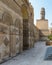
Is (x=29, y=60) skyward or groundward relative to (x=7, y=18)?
groundward

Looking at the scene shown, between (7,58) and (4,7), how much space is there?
4.41ft

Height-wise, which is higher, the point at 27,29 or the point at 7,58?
the point at 27,29

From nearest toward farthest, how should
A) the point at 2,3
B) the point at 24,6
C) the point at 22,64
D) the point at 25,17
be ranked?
the point at 22,64 < the point at 2,3 < the point at 24,6 < the point at 25,17

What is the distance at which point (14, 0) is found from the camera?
527 cm

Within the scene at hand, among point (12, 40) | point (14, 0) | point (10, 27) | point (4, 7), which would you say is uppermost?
point (14, 0)

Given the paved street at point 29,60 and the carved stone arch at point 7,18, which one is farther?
the carved stone arch at point 7,18

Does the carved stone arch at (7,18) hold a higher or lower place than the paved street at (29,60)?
higher

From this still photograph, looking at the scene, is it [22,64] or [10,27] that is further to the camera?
[10,27]

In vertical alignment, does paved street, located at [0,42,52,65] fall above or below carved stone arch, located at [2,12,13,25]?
below

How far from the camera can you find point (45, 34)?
61.4 feet

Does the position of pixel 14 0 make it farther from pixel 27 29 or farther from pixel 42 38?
pixel 42 38

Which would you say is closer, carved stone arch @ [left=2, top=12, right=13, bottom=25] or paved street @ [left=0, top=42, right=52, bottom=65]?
paved street @ [left=0, top=42, right=52, bottom=65]

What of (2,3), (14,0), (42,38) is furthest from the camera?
(42,38)

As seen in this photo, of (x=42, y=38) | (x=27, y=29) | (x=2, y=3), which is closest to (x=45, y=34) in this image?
(x=42, y=38)
